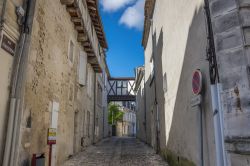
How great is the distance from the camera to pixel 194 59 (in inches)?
182

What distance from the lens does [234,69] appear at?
3.10 meters

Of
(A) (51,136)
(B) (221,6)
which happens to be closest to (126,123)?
(A) (51,136)

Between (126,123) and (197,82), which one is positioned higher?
(197,82)

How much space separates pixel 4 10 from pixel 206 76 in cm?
367

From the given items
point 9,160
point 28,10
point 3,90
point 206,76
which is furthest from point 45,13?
point 206,76

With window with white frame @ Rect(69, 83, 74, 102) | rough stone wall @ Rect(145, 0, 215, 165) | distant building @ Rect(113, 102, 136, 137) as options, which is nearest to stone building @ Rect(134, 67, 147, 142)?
window with white frame @ Rect(69, 83, 74, 102)

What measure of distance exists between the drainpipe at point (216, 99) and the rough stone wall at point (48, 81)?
368 centimetres

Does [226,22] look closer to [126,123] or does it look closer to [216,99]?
[216,99]

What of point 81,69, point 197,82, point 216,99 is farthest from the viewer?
point 81,69

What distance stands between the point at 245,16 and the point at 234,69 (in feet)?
2.40

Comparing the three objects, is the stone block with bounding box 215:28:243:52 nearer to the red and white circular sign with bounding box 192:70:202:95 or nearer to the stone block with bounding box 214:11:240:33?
the stone block with bounding box 214:11:240:33

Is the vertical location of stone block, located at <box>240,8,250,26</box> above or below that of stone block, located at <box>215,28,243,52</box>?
above

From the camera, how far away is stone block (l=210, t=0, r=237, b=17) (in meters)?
3.25

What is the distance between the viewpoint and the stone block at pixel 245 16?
3.13 meters
